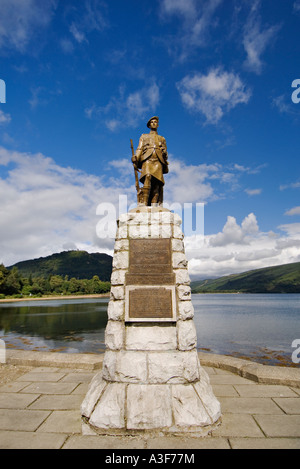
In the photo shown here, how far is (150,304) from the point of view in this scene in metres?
4.27

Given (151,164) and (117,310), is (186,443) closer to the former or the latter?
(117,310)

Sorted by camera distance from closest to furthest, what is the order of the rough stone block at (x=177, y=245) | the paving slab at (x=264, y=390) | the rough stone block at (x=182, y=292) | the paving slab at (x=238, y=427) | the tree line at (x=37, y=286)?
the paving slab at (x=238, y=427) → the rough stone block at (x=182, y=292) → the rough stone block at (x=177, y=245) → the paving slab at (x=264, y=390) → the tree line at (x=37, y=286)

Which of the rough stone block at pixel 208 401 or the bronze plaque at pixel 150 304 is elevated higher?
the bronze plaque at pixel 150 304

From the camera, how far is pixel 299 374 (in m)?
5.57

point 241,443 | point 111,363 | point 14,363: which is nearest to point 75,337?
point 14,363

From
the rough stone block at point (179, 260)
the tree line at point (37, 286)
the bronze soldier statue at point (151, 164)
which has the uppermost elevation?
the bronze soldier statue at point (151, 164)

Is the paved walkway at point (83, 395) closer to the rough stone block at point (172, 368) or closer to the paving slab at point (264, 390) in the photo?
the paving slab at point (264, 390)

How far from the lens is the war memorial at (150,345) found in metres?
3.66

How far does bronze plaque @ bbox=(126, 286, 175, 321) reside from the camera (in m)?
4.22

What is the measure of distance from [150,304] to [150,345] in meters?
0.60

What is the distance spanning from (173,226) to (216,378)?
143 inches

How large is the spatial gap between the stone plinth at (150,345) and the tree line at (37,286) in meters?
69.3

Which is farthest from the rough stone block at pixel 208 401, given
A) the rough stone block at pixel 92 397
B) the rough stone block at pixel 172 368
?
the rough stone block at pixel 92 397

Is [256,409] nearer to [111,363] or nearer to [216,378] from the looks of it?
[216,378]
